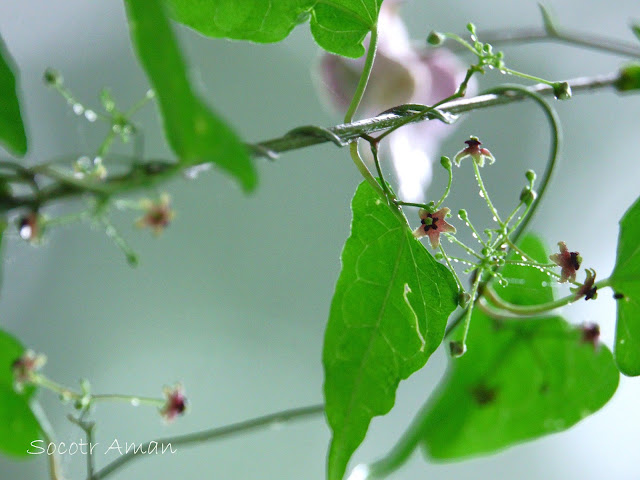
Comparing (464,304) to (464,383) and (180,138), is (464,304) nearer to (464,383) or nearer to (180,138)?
(180,138)

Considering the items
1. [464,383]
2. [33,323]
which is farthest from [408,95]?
[33,323]

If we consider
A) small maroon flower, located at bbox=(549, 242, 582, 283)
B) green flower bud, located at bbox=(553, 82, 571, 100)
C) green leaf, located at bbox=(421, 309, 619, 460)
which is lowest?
green leaf, located at bbox=(421, 309, 619, 460)

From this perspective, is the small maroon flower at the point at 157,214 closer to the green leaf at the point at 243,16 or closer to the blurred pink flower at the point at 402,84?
the green leaf at the point at 243,16

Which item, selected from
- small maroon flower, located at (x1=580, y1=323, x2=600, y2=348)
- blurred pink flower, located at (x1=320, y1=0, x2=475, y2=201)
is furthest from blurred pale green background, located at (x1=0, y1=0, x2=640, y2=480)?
small maroon flower, located at (x1=580, y1=323, x2=600, y2=348)

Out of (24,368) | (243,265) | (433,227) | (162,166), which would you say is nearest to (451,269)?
(433,227)

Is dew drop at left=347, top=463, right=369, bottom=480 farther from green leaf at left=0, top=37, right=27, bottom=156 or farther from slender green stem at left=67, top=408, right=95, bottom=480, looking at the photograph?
green leaf at left=0, top=37, right=27, bottom=156

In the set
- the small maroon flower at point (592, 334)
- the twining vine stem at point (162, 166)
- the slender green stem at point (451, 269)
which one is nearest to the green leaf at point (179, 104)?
the twining vine stem at point (162, 166)

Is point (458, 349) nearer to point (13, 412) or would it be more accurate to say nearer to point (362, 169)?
point (362, 169)
